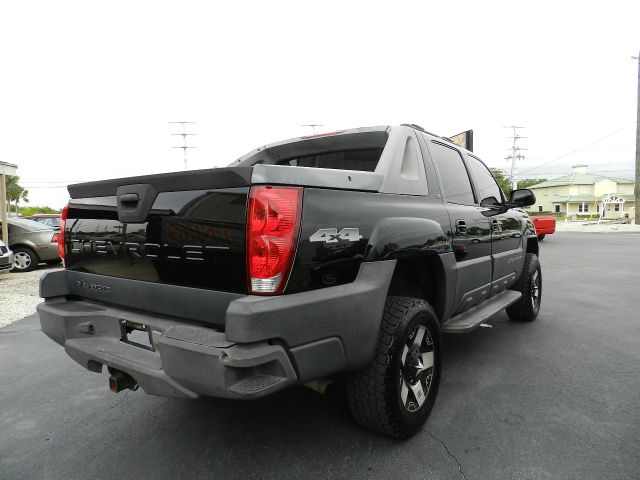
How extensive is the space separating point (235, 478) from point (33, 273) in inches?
387

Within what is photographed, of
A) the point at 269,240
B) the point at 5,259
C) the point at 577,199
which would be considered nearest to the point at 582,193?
the point at 577,199

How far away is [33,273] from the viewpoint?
947 cm

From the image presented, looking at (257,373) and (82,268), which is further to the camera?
(82,268)

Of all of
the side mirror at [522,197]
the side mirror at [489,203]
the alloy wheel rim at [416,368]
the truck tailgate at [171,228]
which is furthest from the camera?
the side mirror at [522,197]

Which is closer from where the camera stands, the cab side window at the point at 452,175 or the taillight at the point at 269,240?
the taillight at the point at 269,240

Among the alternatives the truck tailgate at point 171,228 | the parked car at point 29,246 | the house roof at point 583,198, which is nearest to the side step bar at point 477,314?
the truck tailgate at point 171,228

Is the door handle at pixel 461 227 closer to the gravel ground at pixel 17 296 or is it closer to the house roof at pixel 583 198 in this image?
the gravel ground at pixel 17 296

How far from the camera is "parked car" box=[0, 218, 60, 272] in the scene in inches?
386

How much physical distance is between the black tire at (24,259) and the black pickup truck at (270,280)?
9259 mm

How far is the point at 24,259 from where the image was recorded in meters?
9.91

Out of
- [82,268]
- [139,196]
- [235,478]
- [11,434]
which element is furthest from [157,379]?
[11,434]

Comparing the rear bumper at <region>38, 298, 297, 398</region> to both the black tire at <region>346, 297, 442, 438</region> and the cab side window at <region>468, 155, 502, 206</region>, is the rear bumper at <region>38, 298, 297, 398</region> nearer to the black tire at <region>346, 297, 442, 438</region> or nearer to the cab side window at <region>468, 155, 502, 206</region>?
the black tire at <region>346, 297, 442, 438</region>

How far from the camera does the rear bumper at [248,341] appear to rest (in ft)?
5.16

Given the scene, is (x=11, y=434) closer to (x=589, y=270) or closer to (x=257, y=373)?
(x=257, y=373)
